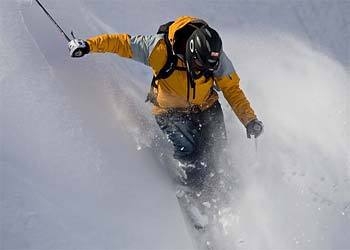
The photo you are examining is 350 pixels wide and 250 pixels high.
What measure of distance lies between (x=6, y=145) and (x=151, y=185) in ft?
4.49

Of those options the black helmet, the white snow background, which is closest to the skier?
the black helmet

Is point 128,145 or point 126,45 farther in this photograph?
point 128,145

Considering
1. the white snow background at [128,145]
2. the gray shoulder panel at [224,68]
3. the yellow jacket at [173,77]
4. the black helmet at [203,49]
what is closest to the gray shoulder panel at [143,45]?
the yellow jacket at [173,77]

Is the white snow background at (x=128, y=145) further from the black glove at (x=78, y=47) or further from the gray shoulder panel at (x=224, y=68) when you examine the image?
the gray shoulder panel at (x=224, y=68)

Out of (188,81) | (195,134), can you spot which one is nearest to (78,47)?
(188,81)

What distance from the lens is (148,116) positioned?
6668 millimetres

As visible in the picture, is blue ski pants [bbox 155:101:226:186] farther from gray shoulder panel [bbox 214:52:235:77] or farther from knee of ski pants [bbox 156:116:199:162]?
gray shoulder panel [bbox 214:52:235:77]

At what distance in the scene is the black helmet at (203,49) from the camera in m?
5.28

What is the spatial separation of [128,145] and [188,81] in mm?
1019

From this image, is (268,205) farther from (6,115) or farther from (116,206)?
(6,115)

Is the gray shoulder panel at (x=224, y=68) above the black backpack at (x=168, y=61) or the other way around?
the other way around

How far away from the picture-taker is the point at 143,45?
18.5ft

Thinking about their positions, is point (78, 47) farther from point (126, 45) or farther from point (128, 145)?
point (128, 145)

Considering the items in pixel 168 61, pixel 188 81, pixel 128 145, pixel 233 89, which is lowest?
pixel 128 145
